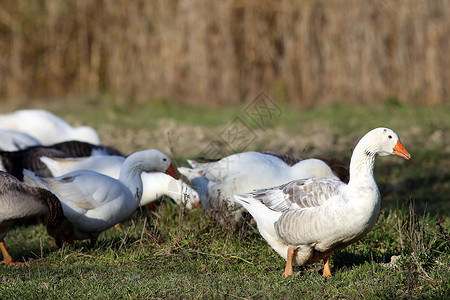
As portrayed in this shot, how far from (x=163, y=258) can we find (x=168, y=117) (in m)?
8.06

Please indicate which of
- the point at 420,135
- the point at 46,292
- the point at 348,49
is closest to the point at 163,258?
the point at 46,292

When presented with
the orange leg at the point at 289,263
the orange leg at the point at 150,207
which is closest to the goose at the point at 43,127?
the orange leg at the point at 150,207

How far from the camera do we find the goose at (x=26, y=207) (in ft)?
15.8

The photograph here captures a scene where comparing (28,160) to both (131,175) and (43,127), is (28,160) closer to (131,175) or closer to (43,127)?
(131,175)

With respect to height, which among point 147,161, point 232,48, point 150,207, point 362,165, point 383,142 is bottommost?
point 150,207

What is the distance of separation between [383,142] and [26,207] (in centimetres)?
300

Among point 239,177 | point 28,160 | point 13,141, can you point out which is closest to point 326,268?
point 239,177

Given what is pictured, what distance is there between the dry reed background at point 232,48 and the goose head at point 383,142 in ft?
30.1

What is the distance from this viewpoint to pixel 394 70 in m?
13.3

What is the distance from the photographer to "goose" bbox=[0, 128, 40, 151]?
325 inches

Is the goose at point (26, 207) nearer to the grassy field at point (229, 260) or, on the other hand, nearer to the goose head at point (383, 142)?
the grassy field at point (229, 260)

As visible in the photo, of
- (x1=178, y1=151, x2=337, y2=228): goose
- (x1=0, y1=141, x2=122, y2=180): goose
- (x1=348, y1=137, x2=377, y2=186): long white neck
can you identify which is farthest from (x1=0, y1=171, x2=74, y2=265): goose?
(x1=348, y1=137, x2=377, y2=186): long white neck

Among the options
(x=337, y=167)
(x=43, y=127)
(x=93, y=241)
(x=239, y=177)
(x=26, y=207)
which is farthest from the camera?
(x=43, y=127)

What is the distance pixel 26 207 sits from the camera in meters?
4.88
